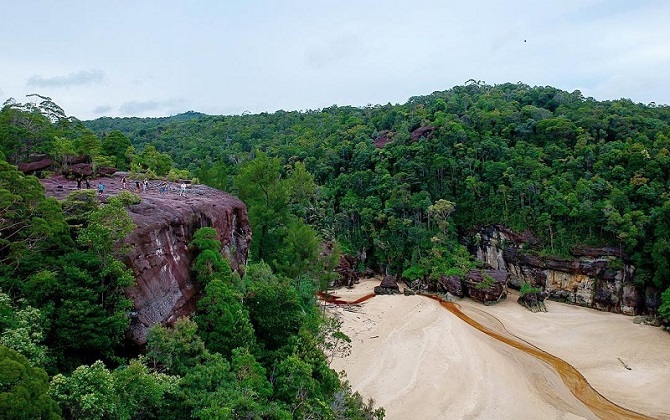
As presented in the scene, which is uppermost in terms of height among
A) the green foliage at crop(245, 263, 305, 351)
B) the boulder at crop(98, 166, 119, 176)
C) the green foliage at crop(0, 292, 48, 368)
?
the boulder at crop(98, 166, 119, 176)

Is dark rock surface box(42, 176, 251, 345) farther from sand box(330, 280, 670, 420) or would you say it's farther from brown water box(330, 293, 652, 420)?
brown water box(330, 293, 652, 420)

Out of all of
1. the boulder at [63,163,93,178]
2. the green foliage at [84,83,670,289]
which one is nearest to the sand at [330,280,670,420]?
the green foliage at [84,83,670,289]

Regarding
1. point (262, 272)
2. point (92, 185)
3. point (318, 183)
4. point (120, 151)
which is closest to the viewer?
point (92, 185)

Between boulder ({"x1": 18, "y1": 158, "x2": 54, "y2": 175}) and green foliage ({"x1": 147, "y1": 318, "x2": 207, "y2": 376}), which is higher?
boulder ({"x1": 18, "y1": 158, "x2": 54, "y2": 175})

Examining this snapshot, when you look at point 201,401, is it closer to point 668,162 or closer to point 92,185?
point 92,185

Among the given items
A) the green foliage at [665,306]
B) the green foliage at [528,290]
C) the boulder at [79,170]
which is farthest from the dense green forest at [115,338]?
the green foliage at [665,306]

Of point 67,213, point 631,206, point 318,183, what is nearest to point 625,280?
point 631,206

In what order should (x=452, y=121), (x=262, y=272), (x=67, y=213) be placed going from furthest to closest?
(x=452, y=121), (x=262, y=272), (x=67, y=213)
